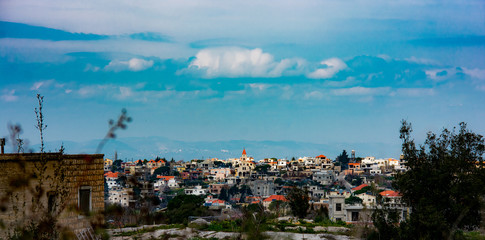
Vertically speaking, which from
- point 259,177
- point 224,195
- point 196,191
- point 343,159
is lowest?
point 224,195

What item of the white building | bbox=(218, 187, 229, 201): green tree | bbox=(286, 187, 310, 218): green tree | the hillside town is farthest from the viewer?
the white building

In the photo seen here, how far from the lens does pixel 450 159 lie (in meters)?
12.4

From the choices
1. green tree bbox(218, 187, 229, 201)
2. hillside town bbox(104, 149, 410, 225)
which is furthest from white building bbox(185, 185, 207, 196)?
green tree bbox(218, 187, 229, 201)

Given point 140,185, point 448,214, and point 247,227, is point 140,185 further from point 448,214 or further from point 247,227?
point 448,214

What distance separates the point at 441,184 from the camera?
39.3ft

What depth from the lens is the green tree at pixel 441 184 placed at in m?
11.3

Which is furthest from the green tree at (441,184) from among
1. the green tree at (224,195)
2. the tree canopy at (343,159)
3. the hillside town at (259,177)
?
the tree canopy at (343,159)

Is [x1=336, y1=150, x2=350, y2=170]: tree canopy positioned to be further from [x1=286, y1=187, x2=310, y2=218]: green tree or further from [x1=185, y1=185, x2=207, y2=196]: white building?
[x1=286, y1=187, x2=310, y2=218]: green tree

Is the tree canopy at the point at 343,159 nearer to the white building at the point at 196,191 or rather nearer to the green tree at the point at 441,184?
the white building at the point at 196,191

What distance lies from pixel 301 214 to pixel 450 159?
987cm

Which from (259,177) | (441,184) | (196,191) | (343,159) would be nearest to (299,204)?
(441,184)

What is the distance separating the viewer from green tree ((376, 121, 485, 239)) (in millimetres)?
11297

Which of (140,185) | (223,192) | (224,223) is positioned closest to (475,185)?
(224,223)

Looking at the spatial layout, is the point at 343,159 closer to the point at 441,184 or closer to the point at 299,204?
the point at 299,204
